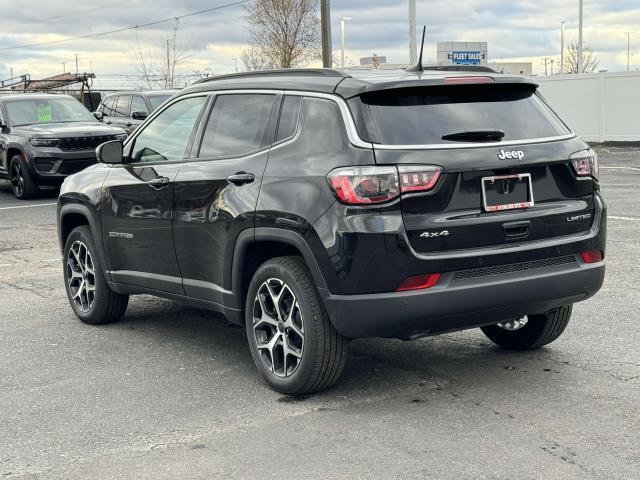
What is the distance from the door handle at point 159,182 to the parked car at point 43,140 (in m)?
10.9

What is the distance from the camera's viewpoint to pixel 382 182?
468 cm

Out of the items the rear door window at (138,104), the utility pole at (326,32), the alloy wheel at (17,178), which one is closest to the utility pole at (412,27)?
the utility pole at (326,32)

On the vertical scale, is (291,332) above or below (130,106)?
below

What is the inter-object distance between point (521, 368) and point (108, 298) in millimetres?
3098

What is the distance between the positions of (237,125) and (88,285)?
85.6 inches

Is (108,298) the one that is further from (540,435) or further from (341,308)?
(540,435)

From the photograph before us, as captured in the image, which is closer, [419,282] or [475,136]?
[419,282]

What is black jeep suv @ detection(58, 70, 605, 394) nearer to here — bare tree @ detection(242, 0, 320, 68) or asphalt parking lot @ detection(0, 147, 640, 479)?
asphalt parking lot @ detection(0, 147, 640, 479)

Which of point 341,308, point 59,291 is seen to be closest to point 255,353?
point 341,308

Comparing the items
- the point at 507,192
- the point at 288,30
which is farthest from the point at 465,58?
the point at 507,192

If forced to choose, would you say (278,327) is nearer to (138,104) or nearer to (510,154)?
(510,154)

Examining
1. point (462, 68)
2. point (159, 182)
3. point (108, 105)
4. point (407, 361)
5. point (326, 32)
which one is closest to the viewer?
point (462, 68)

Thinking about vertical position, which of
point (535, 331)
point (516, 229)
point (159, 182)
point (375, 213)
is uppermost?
point (159, 182)

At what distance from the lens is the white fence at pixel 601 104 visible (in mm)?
29406
